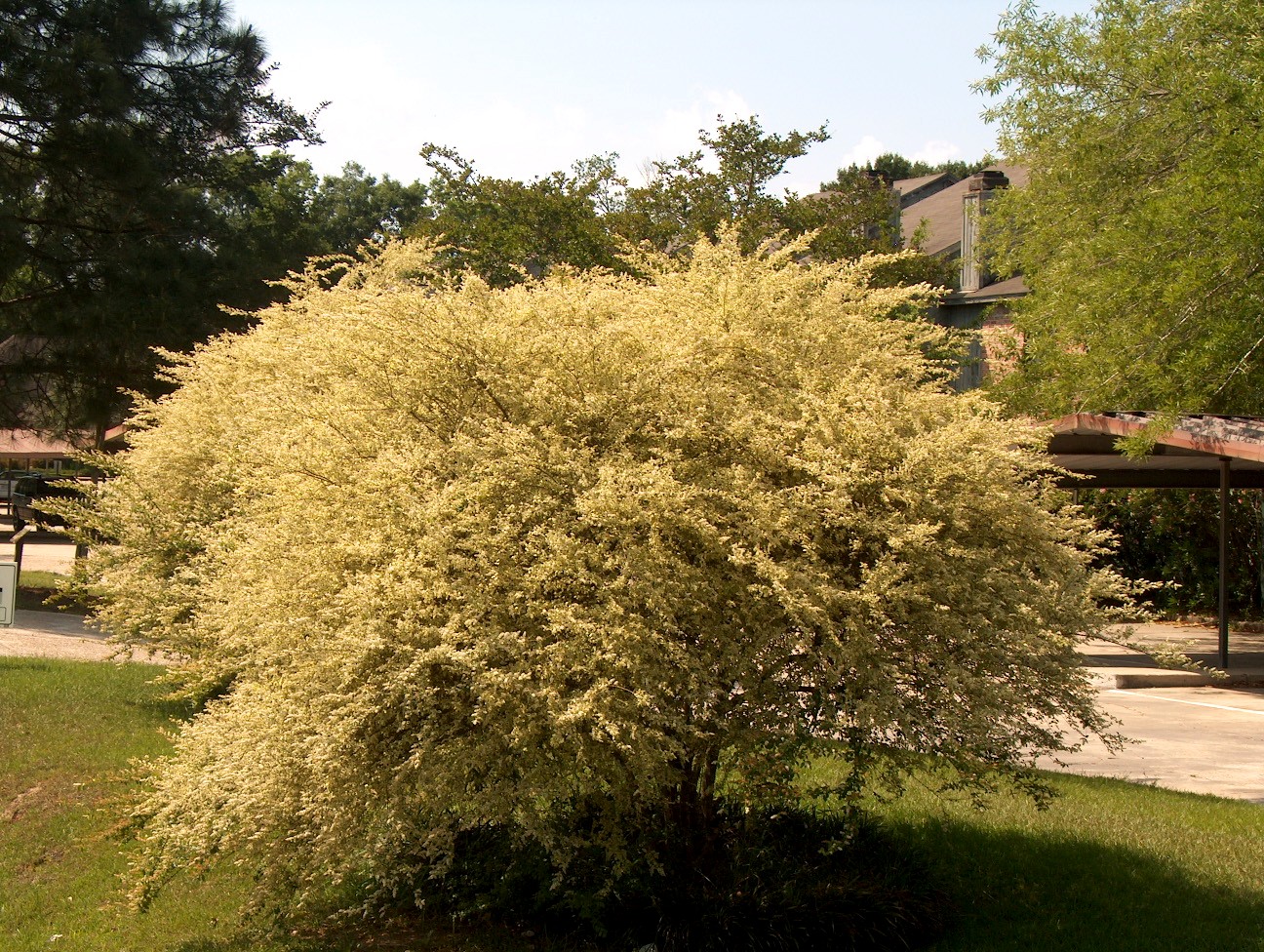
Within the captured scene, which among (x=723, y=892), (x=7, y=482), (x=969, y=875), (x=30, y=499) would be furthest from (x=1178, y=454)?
(x=7, y=482)

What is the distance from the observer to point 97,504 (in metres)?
11.7

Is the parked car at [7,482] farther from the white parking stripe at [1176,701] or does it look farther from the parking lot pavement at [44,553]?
the white parking stripe at [1176,701]

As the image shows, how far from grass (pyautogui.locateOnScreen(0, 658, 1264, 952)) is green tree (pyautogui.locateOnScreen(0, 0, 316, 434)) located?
9634 millimetres

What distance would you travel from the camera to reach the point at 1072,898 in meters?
6.63

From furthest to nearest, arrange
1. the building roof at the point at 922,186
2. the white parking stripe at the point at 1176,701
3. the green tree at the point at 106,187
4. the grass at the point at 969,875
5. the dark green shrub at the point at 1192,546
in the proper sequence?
the building roof at the point at 922,186 → the dark green shrub at the point at 1192,546 → the green tree at the point at 106,187 → the white parking stripe at the point at 1176,701 → the grass at the point at 969,875

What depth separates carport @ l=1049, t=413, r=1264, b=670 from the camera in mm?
14180

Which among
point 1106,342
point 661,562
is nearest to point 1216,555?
point 1106,342

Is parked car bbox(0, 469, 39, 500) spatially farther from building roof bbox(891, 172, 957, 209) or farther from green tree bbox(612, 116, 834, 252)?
building roof bbox(891, 172, 957, 209)

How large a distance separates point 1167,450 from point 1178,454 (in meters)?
0.23

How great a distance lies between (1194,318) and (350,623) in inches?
477

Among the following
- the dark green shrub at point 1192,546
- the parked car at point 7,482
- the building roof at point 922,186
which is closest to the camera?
the dark green shrub at point 1192,546

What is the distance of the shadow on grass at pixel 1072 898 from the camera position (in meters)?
6.12

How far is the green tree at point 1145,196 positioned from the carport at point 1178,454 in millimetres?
438

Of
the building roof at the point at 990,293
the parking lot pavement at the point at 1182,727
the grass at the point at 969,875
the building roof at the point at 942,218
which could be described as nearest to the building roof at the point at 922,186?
the building roof at the point at 942,218
